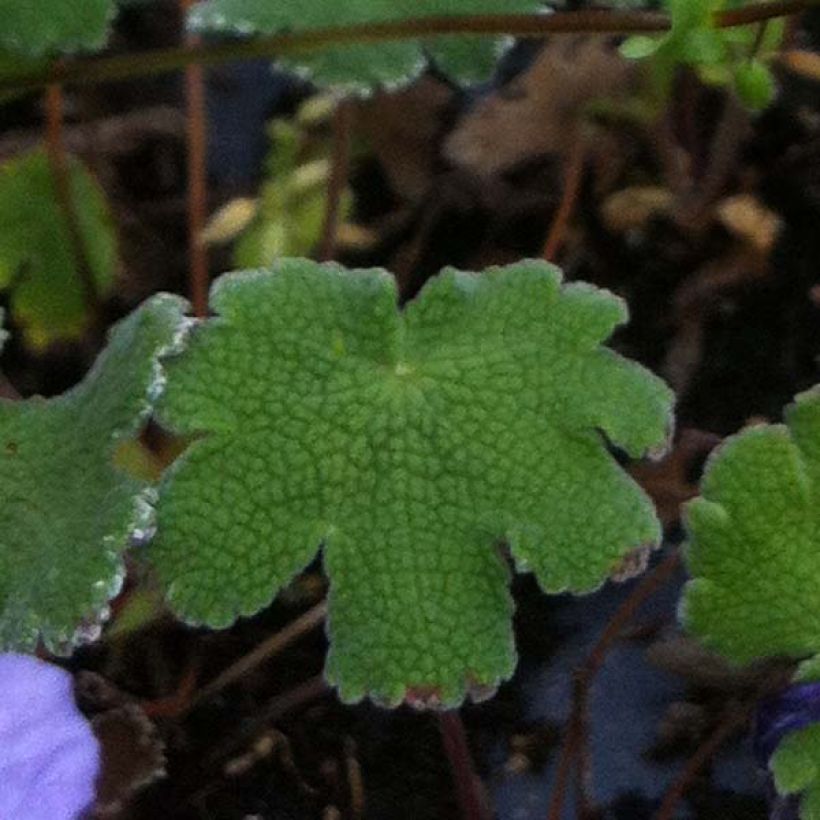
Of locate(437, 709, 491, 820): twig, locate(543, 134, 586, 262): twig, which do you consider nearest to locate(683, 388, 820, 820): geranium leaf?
locate(437, 709, 491, 820): twig

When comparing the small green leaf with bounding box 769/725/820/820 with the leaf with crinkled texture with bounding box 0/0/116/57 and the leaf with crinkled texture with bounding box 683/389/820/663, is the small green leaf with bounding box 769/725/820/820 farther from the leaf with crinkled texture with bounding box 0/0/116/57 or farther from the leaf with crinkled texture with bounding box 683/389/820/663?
the leaf with crinkled texture with bounding box 0/0/116/57

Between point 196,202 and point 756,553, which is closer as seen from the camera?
point 756,553

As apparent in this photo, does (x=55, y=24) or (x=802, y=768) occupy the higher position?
(x=55, y=24)

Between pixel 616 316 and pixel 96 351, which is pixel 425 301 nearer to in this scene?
pixel 616 316

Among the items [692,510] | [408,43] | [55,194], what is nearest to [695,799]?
[692,510]

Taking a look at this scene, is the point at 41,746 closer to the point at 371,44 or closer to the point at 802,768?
the point at 802,768

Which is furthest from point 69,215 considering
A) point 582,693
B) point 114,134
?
point 582,693
